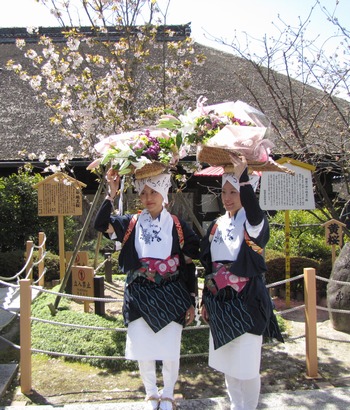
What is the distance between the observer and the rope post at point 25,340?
3816 millimetres

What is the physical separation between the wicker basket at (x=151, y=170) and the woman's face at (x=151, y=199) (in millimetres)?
93

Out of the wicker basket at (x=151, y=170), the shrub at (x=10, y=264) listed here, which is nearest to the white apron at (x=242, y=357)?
the wicker basket at (x=151, y=170)

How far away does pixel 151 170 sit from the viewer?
3.05 m

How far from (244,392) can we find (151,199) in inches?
54.7

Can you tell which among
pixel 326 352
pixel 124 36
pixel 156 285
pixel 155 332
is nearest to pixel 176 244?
pixel 156 285

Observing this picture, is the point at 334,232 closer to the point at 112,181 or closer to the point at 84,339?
the point at 84,339

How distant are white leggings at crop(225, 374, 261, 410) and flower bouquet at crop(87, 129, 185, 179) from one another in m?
1.45

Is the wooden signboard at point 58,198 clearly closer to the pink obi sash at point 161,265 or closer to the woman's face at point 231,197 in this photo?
the pink obi sash at point 161,265

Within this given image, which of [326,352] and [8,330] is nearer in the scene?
[326,352]

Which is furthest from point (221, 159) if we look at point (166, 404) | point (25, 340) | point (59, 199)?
point (59, 199)

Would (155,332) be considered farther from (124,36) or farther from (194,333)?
(124,36)

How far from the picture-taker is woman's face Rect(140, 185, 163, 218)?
313cm

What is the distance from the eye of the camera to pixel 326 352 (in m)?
4.95

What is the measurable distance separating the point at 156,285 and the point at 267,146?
3.83ft
